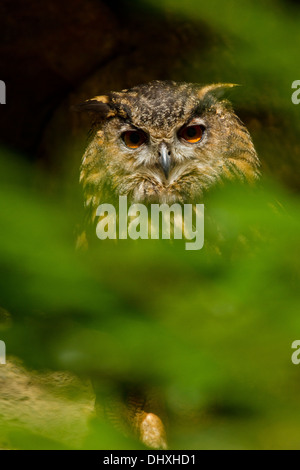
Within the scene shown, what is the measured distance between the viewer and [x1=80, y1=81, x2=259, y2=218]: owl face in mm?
2244

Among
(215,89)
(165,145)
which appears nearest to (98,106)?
(165,145)

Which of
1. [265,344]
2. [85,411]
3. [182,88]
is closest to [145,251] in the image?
[265,344]

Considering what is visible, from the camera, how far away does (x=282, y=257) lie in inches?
24.7

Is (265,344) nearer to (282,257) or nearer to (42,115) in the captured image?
(282,257)

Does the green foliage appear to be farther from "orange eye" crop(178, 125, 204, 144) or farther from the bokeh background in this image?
"orange eye" crop(178, 125, 204, 144)

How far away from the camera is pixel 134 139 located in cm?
235

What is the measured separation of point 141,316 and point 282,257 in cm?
16

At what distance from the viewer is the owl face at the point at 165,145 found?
7.36 feet

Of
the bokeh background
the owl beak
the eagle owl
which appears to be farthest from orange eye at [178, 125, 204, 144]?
the bokeh background

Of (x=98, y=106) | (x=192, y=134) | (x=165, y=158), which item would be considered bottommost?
(x=165, y=158)

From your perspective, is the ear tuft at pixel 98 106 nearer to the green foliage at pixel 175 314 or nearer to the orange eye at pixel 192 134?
the orange eye at pixel 192 134

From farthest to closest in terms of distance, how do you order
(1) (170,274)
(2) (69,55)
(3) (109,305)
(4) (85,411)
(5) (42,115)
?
(5) (42,115)
(2) (69,55)
(4) (85,411)
(1) (170,274)
(3) (109,305)

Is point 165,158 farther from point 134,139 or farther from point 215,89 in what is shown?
point 215,89

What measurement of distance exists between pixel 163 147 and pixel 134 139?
16cm
